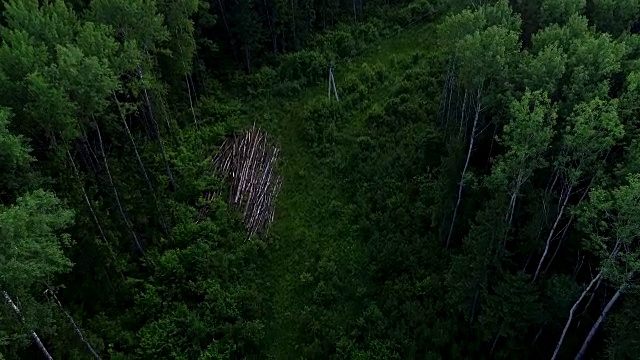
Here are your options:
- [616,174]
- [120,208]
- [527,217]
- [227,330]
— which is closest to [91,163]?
[120,208]

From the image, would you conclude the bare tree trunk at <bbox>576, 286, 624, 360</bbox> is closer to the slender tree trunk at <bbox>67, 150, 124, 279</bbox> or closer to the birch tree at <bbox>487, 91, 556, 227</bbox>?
the birch tree at <bbox>487, 91, 556, 227</bbox>

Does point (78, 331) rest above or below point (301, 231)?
above

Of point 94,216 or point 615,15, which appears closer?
point 94,216

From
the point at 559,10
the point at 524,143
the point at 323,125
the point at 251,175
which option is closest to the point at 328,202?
the point at 251,175

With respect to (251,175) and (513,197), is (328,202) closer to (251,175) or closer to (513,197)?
(251,175)

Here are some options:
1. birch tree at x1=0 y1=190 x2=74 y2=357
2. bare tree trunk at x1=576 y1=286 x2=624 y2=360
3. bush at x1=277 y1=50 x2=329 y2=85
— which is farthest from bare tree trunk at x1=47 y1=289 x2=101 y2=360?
→ bush at x1=277 y1=50 x2=329 y2=85

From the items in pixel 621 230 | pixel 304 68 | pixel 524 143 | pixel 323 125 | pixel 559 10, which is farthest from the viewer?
pixel 304 68

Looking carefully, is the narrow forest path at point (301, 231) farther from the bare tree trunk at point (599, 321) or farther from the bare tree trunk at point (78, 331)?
the bare tree trunk at point (599, 321)
